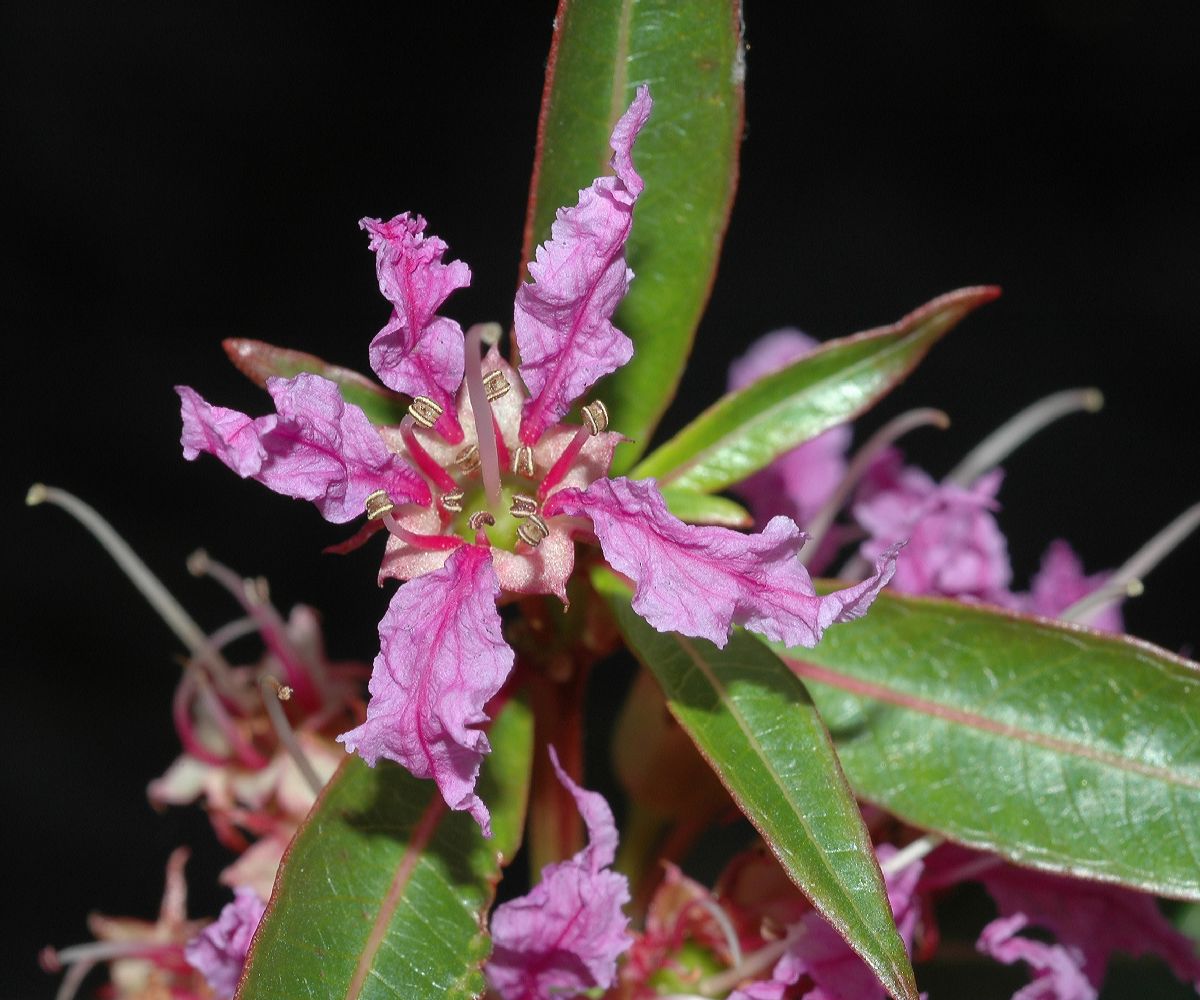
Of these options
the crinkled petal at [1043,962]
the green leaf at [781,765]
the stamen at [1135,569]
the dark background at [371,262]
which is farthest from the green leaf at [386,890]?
the dark background at [371,262]

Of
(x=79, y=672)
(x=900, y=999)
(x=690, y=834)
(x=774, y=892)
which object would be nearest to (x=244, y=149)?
(x=79, y=672)

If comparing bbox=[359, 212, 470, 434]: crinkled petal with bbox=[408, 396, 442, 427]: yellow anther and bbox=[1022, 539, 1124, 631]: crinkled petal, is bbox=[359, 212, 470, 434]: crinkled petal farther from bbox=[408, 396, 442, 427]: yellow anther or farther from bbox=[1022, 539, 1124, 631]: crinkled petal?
bbox=[1022, 539, 1124, 631]: crinkled petal

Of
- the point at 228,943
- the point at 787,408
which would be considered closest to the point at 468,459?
the point at 787,408

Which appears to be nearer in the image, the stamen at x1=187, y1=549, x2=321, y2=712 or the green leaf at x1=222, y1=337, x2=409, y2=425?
the green leaf at x1=222, y1=337, x2=409, y2=425

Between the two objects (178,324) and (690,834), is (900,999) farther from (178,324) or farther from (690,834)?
(178,324)

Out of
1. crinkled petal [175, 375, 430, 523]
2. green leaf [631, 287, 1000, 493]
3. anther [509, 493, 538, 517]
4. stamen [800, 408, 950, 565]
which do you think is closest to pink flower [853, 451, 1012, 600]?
stamen [800, 408, 950, 565]

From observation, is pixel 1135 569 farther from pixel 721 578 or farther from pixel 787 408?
pixel 721 578
